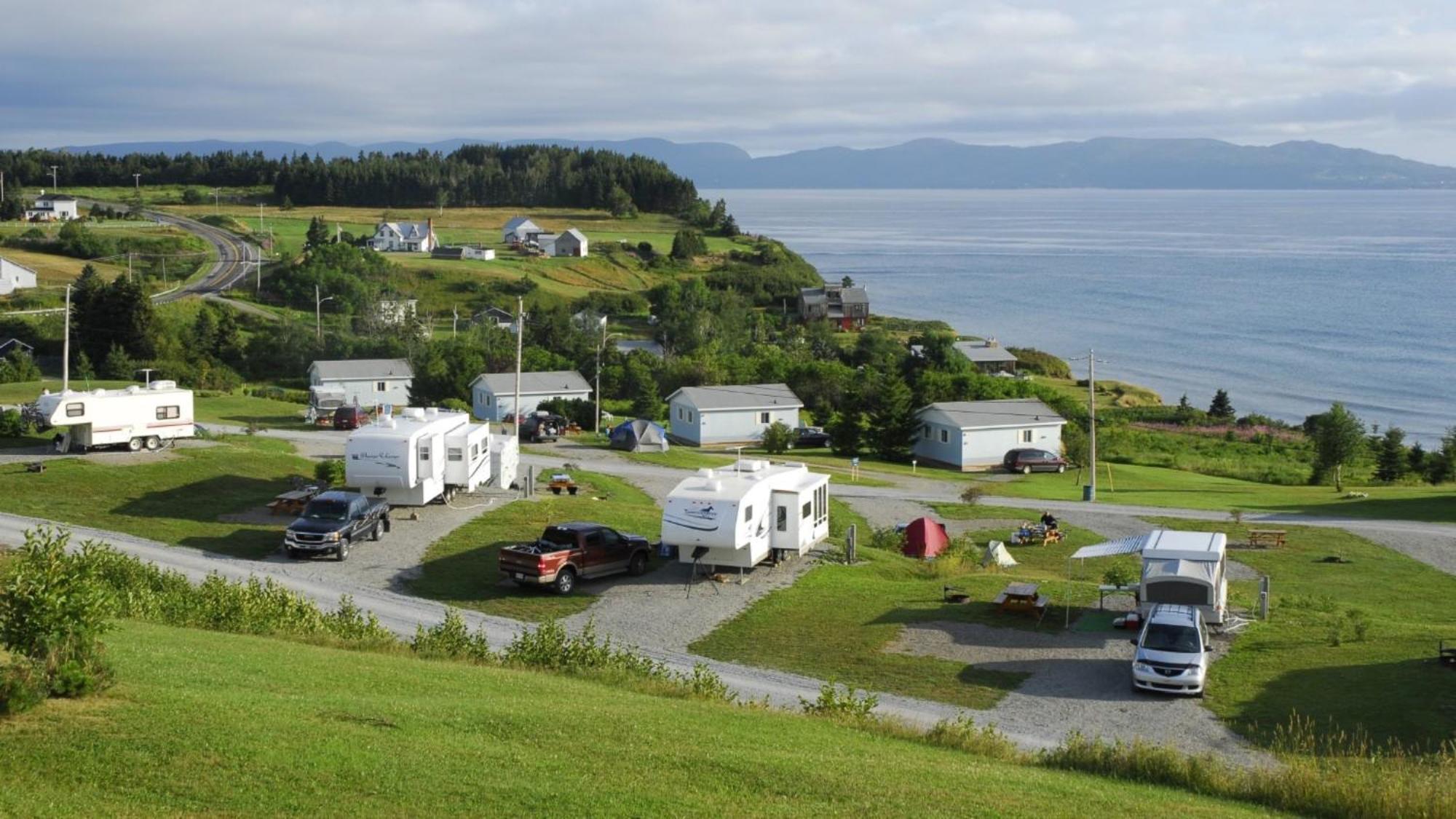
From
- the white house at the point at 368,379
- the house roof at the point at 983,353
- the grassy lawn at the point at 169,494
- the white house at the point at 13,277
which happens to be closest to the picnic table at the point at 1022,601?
the grassy lawn at the point at 169,494

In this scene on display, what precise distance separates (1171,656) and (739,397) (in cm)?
3365

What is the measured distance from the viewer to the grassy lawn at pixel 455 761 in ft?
30.1

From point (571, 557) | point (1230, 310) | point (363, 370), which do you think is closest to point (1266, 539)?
point (571, 557)

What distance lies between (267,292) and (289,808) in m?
83.3

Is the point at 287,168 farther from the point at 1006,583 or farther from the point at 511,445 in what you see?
the point at 1006,583

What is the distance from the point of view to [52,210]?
4567 inches

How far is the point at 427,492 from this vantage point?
28.1 meters

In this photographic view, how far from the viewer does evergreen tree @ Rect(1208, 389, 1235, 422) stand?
214ft

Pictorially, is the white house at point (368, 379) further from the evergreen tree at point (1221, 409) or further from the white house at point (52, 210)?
the white house at point (52, 210)

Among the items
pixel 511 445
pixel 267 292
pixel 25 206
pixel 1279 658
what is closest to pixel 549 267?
pixel 267 292

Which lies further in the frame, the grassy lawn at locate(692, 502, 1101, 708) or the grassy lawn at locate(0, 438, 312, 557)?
the grassy lawn at locate(0, 438, 312, 557)

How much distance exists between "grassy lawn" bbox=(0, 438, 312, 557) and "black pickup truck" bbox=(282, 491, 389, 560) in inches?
40.3

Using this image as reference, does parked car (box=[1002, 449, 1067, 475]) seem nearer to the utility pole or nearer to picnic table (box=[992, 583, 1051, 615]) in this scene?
the utility pole

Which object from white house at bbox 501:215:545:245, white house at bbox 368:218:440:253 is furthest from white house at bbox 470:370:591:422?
white house at bbox 501:215:545:245
